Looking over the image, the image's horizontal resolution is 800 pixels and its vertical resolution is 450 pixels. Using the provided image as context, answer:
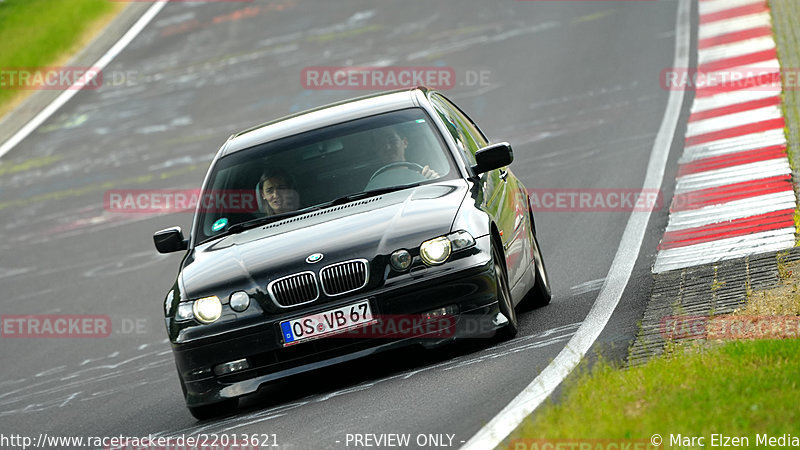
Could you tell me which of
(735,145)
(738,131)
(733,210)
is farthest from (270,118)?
(733,210)

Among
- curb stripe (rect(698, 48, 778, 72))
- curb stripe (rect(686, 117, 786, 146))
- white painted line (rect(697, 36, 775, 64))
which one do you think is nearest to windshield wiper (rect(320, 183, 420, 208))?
curb stripe (rect(686, 117, 786, 146))

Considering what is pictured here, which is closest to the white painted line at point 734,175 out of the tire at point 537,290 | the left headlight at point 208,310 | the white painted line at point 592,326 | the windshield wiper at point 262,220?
the white painted line at point 592,326

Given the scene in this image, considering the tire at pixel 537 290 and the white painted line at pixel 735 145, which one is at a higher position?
the tire at pixel 537 290

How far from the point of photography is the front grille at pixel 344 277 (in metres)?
7.34

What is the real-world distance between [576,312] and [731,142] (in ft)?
20.5

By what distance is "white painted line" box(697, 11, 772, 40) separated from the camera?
22.0 metres

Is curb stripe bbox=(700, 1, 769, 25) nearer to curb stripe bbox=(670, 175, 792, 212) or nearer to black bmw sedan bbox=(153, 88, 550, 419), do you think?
curb stripe bbox=(670, 175, 792, 212)

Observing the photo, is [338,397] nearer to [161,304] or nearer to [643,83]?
[161,304]

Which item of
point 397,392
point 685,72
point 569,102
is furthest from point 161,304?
point 685,72

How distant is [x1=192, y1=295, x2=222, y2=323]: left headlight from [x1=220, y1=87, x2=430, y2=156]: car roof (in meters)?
1.76

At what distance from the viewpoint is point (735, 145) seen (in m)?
14.1

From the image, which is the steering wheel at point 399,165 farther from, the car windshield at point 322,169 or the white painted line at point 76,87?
the white painted line at point 76,87

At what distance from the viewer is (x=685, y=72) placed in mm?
19750

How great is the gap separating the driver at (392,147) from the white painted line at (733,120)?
7.46 m
